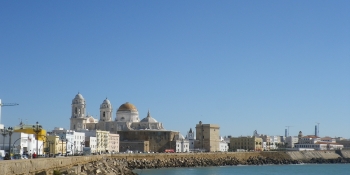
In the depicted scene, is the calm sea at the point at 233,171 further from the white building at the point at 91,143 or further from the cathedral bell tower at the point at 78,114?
the cathedral bell tower at the point at 78,114

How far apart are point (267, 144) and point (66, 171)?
96699 millimetres

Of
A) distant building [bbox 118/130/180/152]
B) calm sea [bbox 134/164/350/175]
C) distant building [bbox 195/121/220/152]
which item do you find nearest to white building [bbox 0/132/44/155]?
calm sea [bbox 134/164/350/175]

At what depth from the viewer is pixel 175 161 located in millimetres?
63375

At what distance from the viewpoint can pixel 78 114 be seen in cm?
8019

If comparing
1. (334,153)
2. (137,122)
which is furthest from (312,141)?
(137,122)

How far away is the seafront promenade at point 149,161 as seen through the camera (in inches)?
901

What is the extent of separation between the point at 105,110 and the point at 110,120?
66.5 inches

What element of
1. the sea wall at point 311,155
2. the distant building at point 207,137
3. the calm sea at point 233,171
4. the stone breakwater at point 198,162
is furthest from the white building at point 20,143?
the sea wall at point 311,155

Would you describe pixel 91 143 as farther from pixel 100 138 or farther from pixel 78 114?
pixel 78 114

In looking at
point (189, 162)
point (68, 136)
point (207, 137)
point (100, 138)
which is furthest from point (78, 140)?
point (207, 137)

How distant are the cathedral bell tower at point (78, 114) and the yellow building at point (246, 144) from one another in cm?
3156

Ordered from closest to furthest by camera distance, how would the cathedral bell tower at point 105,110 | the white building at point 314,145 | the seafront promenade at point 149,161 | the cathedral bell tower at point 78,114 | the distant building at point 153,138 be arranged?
1. the seafront promenade at point 149,161
2. the cathedral bell tower at point 78,114
3. the distant building at point 153,138
4. the cathedral bell tower at point 105,110
5. the white building at point 314,145

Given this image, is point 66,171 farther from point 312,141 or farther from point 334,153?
point 312,141

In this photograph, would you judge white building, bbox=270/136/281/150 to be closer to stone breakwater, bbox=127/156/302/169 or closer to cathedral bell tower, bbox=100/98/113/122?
stone breakwater, bbox=127/156/302/169
